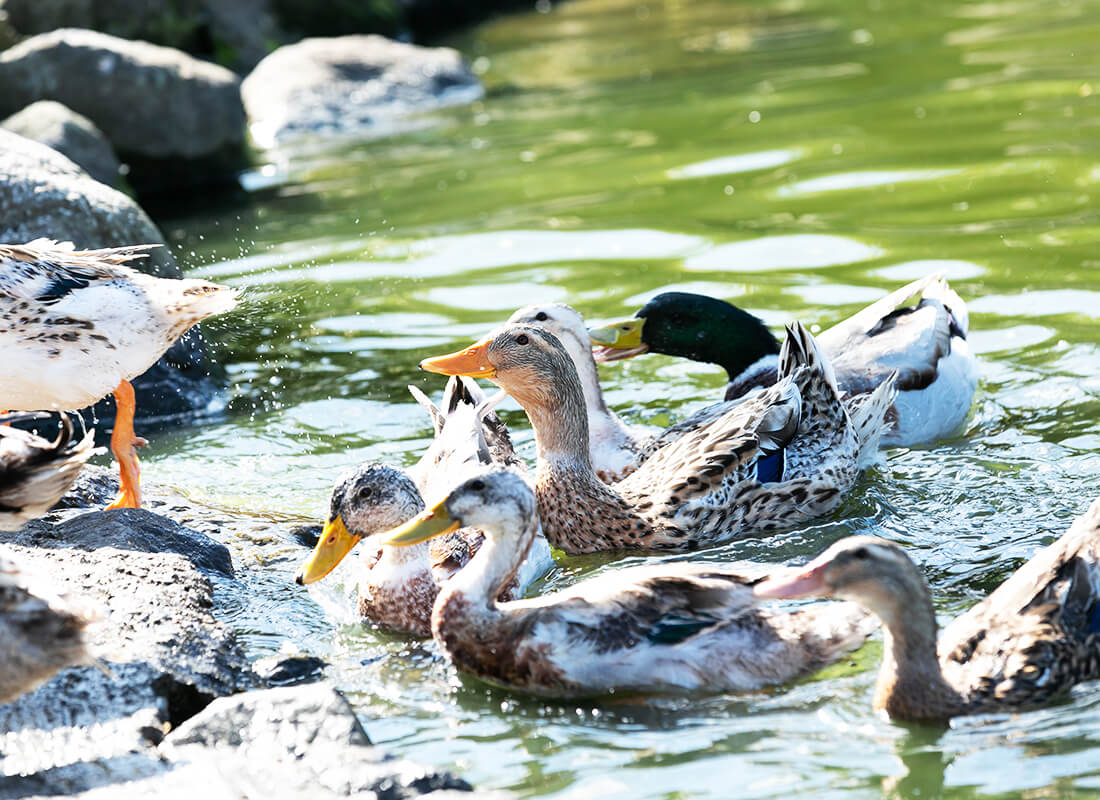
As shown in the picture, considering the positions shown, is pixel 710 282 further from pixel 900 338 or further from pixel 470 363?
pixel 470 363

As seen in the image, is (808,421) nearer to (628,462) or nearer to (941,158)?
(628,462)

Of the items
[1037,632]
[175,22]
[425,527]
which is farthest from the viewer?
[175,22]

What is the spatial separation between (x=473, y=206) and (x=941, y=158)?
390 cm

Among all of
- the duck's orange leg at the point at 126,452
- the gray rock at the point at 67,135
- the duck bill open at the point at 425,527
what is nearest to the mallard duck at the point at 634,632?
the duck bill open at the point at 425,527

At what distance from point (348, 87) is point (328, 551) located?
508 inches

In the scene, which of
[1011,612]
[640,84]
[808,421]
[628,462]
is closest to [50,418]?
[628,462]

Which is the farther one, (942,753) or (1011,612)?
(1011,612)

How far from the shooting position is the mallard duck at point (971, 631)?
453 cm

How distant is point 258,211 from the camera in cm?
1322

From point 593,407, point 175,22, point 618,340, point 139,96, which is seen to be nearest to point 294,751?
point 593,407

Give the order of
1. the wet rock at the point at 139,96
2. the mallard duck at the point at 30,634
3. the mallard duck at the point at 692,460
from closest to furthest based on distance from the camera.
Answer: the mallard duck at the point at 30,634
the mallard duck at the point at 692,460
the wet rock at the point at 139,96

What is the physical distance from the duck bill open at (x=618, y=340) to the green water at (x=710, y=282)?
1.65ft

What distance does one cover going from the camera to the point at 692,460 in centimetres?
655

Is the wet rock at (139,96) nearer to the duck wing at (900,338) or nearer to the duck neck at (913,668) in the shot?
the duck wing at (900,338)
